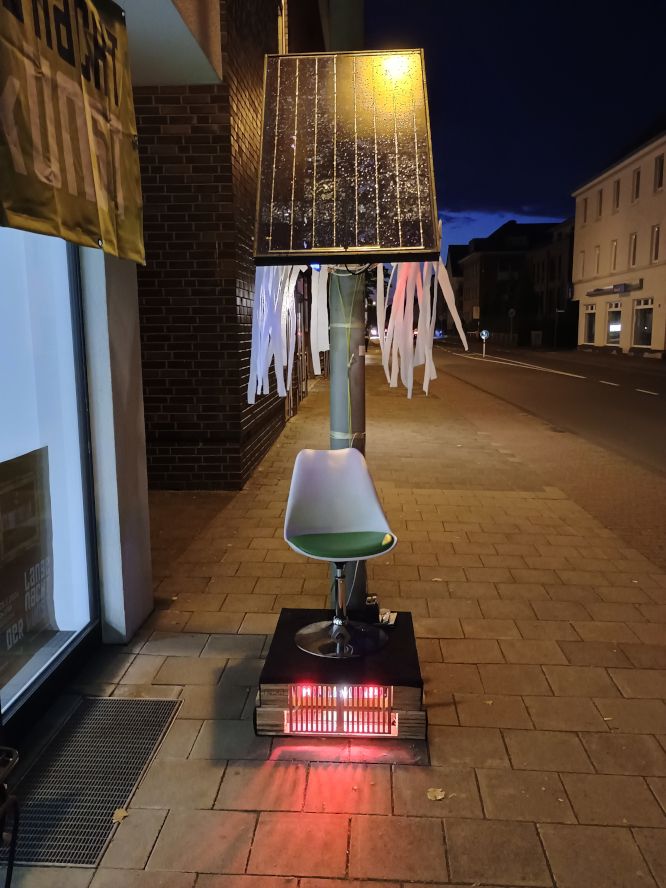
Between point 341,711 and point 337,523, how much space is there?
932mm

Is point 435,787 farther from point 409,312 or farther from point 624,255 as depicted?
point 624,255

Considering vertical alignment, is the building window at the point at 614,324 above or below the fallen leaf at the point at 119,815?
above

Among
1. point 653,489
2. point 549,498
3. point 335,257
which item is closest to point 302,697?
point 335,257

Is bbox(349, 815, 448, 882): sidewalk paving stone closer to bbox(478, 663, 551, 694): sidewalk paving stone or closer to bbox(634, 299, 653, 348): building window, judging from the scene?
bbox(478, 663, 551, 694): sidewalk paving stone

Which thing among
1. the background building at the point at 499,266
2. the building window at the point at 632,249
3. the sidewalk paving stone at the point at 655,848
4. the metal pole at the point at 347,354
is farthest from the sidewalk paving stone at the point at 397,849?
the background building at the point at 499,266

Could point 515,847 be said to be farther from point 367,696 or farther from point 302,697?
point 302,697

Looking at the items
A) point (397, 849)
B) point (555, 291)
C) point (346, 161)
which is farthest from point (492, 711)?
point (555, 291)

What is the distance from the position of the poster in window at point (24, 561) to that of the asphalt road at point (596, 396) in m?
8.28

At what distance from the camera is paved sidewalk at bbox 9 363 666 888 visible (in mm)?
2533

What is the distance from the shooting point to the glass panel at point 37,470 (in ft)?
11.3

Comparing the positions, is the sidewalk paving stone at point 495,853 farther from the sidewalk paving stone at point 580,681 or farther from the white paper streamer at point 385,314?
the white paper streamer at point 385,314

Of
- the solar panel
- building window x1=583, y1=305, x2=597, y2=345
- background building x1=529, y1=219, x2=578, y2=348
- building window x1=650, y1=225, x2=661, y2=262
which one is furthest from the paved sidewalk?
background building x1=529, y1=219, x2=578, y2=348

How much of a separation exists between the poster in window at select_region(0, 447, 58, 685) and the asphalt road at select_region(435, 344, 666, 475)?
8.28 meters

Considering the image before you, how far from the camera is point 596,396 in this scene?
1859 cm
